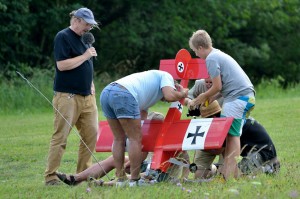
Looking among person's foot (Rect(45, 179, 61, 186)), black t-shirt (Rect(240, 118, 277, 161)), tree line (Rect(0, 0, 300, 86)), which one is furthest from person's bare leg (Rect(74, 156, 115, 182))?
tree line (Rect(0, 0, 300, 86))

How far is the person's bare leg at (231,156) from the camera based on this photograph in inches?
336

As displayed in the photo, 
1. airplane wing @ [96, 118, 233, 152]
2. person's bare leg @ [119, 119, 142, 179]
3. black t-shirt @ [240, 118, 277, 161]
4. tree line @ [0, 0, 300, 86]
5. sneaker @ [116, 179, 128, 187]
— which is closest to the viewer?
sneaker @ [116, 179, 128, 187]

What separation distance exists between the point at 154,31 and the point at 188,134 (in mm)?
25976

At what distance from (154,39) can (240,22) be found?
5164mm

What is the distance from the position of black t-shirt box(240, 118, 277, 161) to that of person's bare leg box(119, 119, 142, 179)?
3.82 ft

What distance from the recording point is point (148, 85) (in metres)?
8.56

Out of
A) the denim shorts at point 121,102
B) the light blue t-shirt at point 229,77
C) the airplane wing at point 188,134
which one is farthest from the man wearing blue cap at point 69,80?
the light blue t-shirt at point 229,77

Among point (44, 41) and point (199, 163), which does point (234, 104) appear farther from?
point (44, 41)

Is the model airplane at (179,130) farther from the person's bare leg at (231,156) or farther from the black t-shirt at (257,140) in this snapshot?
the black t-shirt at (257,140)

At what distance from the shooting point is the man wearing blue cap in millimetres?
9352

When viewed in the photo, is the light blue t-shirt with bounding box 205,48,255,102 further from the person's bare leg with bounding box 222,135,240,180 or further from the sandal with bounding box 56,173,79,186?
the sandal with bounding box 56,173,79,186

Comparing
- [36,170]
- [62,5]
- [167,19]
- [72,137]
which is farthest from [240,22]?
[36,170]

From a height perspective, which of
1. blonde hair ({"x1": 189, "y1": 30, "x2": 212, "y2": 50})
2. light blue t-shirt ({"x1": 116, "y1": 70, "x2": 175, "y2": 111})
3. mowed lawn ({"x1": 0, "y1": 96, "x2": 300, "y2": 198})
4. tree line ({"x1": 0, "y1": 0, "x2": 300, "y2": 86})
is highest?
blonde hair ({"x1": 189, "y1": 30, "x2": 212, "y2": 50})

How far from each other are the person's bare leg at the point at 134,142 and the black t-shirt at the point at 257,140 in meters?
1.16
